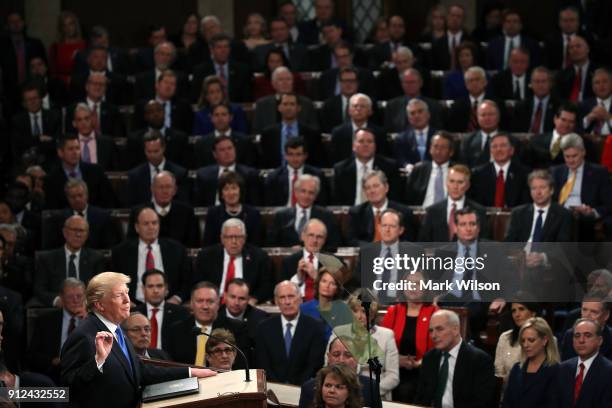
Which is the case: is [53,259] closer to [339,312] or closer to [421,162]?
[421,162]

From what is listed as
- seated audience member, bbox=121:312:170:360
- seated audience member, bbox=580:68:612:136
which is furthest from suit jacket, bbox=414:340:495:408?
seated audience member, bbox=580:68:612:136

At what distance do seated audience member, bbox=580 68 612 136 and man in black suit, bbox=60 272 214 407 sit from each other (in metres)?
5.39

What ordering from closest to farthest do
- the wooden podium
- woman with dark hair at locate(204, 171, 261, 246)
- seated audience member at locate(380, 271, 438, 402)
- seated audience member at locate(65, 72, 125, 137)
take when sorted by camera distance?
the wooden podium → seated audience member at locate(380, 271, 438, 402) → woman with dark hair at locate(204, 171, 261, 246) → seated audience member at locate(65, 72, 125, 137)

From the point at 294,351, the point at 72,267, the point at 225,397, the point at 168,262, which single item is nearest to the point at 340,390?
the point at 225,397

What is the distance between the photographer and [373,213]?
824cm

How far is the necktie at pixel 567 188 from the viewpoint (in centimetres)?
821

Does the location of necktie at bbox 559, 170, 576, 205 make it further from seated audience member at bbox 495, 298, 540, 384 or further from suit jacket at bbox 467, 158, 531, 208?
seated audience member at bbox 495, 298, 540, 384

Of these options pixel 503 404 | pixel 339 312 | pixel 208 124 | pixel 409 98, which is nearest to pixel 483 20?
pixel 409 98

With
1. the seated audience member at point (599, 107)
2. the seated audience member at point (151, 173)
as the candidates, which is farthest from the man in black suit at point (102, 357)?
the seated audience member at point (599, 107)

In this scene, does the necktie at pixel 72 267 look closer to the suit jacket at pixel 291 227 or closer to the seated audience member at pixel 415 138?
the suit jacket at pixel 291 227

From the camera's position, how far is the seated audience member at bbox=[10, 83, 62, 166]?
962 centimetres

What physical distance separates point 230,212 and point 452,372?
7.72ft

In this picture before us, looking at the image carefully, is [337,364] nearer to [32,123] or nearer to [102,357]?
[102,357]

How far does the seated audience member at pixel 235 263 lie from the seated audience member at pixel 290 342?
771 millimetres
